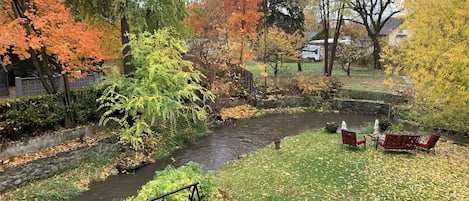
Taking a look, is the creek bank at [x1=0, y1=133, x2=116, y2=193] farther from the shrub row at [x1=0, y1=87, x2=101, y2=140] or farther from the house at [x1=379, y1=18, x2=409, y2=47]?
the house at [x1=379, y1=18, x2=409, y2=47]

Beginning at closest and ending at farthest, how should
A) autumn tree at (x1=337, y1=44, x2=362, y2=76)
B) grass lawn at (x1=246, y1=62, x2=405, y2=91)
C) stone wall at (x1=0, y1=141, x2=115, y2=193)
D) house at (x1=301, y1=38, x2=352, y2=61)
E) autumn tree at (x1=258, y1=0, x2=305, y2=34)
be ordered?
stone wall at (x1=0, y1=141, x2=115, y2=193)
grass lawn at (x1=246, y1=62, x2=405, y2=91)
autumn tree at (x1=337, y1=44, x2=362, y2=76)
autumn tree at (x1=258, y1=0, x2=305, y2=34)
house at (x1=301, y1=38, x2=352, y2=61)

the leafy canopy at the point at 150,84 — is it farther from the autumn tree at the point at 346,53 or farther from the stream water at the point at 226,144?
the autumn tree at the point at 346,53

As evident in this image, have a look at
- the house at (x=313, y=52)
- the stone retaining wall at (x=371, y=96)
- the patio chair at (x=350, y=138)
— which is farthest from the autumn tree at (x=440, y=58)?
the house at (x=313, y=52)

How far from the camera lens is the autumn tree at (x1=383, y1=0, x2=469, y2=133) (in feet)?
40.1

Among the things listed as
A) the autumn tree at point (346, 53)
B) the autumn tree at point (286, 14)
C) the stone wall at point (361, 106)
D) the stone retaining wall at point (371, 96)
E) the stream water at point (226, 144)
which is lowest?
the stream water at point (226, 144)

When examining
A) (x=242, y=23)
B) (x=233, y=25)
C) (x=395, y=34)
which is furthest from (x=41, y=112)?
(x=395, y=34)

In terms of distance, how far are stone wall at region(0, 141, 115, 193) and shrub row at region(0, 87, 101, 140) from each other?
4.40ft

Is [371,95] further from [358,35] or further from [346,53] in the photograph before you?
[358,35]

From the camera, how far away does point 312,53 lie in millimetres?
46188

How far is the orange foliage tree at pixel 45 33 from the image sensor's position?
12195 millimetres

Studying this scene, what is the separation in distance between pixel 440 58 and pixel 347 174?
5395 millimetres

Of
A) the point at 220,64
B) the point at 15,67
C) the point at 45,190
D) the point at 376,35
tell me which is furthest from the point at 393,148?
the point at 376,35

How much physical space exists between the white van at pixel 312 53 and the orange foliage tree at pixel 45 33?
35.1 m

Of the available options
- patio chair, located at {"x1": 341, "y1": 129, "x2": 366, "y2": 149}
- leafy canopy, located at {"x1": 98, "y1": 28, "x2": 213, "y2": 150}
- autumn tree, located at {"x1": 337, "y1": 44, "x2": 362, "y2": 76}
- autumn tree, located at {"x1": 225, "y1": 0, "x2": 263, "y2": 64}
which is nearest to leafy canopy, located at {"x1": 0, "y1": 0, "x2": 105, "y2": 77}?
leafy canopy, located at {"x1": 98, "y1": 28, "x2": 213, "y2": 150}
